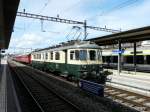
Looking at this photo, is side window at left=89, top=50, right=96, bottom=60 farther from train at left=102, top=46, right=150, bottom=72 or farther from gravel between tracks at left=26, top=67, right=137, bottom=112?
train at left=102, top=46, right=150, bottom=72

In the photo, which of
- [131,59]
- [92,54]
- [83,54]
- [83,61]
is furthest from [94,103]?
[131,59]

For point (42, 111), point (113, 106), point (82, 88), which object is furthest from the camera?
point (82, 88)

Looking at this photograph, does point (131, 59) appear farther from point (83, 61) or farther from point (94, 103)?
point (94, 103)

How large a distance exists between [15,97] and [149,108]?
7699 mm

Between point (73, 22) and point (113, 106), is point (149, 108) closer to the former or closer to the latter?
point (113, 106)

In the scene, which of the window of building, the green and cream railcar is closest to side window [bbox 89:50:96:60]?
the green and cream railcar

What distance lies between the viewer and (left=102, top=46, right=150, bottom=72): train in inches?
1211

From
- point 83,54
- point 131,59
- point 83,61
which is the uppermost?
point 83,54

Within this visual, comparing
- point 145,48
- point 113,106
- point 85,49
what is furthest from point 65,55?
point 145,48

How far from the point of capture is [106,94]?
46.1ft

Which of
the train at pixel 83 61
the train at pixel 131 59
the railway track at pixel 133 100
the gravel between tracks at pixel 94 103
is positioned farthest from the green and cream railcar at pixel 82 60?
the train at pixel 131 59

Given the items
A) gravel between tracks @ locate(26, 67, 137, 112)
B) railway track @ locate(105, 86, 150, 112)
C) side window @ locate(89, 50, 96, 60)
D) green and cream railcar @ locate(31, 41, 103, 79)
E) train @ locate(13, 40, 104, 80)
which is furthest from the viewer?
side window @ locate(89, 50, 96, 60)

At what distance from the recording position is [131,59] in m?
35.4

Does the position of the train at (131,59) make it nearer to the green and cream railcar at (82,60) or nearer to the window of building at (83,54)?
the green and cream railcar at (82,60)
